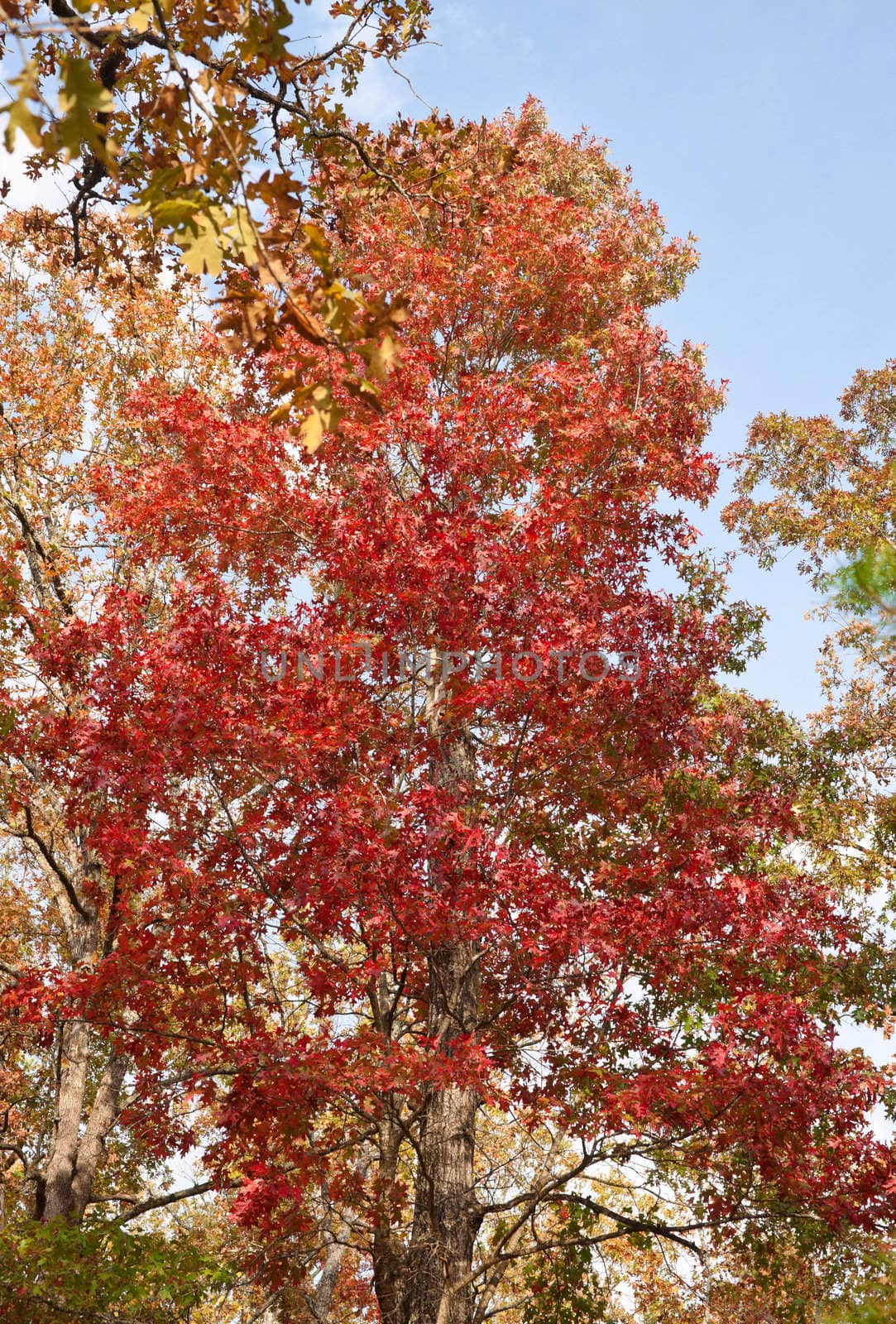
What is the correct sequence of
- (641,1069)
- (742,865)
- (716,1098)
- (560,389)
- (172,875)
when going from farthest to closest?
(742,865)
(560,389)
(641,1069)
(172,875)
(716,1098)

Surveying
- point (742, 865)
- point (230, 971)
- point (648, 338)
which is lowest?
point (230, 971)

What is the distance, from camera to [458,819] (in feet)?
19.7

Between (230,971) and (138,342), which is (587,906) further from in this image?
(138,342)

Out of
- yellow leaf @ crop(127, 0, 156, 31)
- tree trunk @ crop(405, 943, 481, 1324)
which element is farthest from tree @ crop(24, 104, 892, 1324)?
yellow leaf @ crop(127, 0, 156, 31)

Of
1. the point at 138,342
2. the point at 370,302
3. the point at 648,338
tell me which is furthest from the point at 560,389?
the point at 138,342

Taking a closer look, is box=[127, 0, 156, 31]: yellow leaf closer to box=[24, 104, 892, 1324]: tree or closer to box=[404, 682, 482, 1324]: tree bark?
box=[24, 104, 892, 1324]: tree

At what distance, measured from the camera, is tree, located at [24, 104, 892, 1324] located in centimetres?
605

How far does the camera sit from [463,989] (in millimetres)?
7703

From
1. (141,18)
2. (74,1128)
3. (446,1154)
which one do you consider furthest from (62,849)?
(141,18)

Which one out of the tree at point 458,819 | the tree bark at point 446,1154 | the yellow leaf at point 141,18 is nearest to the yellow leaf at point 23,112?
the yellow leaf at point 141,18

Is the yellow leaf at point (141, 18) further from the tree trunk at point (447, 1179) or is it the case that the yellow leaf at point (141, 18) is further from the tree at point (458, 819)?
the tree trunk at point (447, 1179)

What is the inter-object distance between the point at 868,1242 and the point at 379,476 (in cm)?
683

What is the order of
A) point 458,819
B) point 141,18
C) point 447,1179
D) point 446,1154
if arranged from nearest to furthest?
point 141,18 < point 458,819 < point 447,1179 < point 446,1154

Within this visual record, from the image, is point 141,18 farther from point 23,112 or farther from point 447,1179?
point 447,1179
